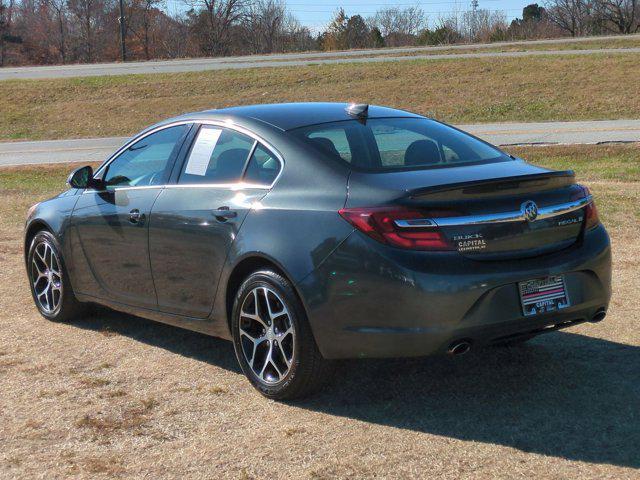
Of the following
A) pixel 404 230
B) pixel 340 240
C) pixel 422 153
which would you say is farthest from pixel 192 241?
pixel 404 230

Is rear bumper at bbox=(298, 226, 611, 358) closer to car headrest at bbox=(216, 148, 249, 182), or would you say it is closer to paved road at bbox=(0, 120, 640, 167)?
car headrest at bbox=(216, 148, 249, 182)

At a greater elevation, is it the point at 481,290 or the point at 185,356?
the point at 481,290

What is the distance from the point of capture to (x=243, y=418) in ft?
15.8

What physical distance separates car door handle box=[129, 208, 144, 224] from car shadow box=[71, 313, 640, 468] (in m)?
0.91

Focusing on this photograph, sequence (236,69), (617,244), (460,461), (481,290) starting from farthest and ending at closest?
(236,69) → (617,244) → (481,290) → (460,461)

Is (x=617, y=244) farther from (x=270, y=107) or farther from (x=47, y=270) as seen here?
(x=47, y=270)

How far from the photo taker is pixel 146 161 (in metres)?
6.17

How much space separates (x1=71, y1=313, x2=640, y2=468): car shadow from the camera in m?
4.39

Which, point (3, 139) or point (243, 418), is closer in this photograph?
point (243, 418)

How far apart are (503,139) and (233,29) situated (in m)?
40.5

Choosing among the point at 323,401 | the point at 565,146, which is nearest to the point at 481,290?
the point at 323,401

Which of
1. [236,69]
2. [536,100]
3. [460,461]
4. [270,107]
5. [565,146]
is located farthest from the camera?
[236,69]

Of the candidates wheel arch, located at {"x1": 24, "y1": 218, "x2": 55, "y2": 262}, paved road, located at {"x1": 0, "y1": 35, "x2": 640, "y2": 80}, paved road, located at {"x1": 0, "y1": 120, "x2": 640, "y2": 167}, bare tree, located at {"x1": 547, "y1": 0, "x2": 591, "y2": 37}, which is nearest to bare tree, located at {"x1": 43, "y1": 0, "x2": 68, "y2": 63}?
paved road, located at {"x1": 0, "y1": 35, "x2": 640, "y2": 80}

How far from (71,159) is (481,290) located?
18.5 meters
